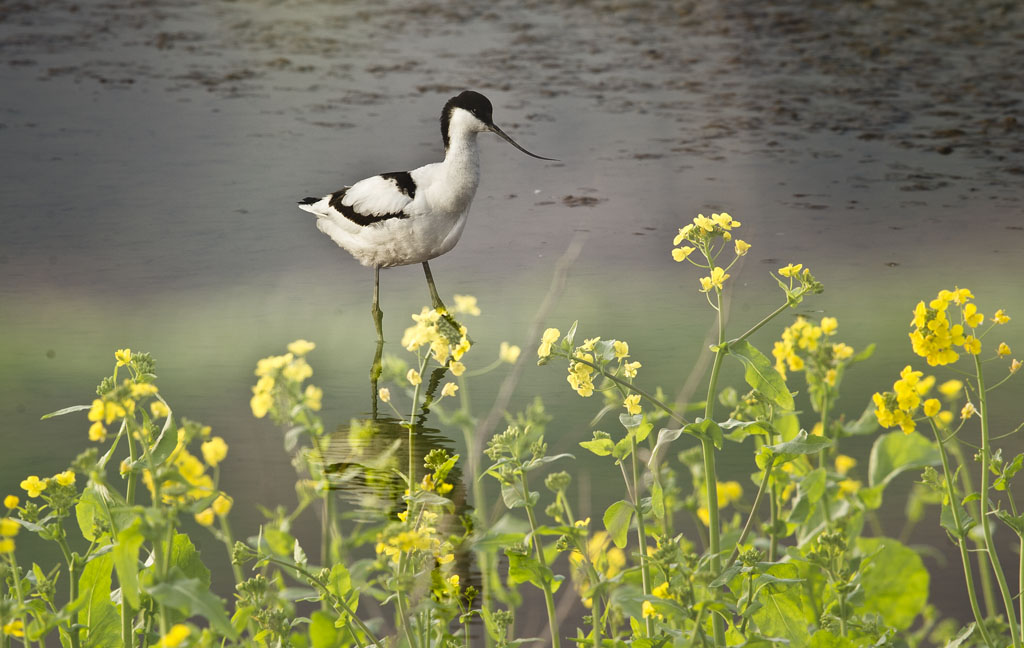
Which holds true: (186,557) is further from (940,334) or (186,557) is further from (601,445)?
(940,334)

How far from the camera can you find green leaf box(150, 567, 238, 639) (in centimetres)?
116

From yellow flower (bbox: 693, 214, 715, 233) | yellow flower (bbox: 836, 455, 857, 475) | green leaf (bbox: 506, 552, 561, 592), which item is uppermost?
yellow flower (bbox: 693, 214, 715, 233)

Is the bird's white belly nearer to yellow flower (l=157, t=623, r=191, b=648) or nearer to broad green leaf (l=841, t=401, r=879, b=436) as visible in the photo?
broad green leaf (l=841, t=401, r=879, b=436)

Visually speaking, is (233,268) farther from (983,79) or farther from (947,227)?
(983,79)

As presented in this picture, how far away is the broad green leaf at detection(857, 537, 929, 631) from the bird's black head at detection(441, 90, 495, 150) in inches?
96.6

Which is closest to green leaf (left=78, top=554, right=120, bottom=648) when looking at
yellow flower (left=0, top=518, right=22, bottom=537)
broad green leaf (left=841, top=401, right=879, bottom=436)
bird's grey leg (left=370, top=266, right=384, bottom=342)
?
yellow flower (left=0, top=518, right=22, bottom=537)

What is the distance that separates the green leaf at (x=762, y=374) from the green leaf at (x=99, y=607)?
33.5 inches

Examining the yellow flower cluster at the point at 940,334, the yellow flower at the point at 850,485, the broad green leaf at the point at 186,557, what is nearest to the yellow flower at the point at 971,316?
the yellow flower cluster at the point at 940,334

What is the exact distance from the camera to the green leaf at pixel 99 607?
63.1 inches

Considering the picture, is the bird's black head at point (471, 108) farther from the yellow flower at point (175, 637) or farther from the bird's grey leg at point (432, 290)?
the yellow flower at point (175, 637)

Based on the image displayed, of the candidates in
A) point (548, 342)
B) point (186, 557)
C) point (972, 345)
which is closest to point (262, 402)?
point (548, 342)

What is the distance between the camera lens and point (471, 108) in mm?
3824

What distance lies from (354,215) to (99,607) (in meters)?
2.27

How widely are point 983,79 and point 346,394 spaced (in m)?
5.47
